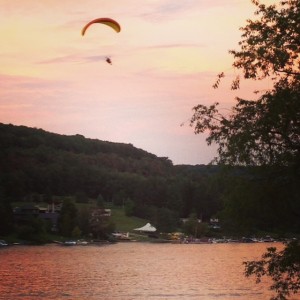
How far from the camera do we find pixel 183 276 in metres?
60.6

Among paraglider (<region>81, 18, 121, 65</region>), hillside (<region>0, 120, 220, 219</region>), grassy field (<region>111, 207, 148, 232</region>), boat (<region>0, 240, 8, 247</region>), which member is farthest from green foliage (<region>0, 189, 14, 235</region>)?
paraglider (<region>81, 18, 121, 65</region>)

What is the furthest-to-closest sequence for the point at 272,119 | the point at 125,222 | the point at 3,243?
1. the point at 125,222
2. the point at 3,243
3. the point at 272,119

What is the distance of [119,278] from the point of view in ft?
187

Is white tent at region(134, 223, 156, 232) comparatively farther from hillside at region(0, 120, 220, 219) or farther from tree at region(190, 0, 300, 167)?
tree at region(190, 0, 300, 167)

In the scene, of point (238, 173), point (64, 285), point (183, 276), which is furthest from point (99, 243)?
point (238, 173)

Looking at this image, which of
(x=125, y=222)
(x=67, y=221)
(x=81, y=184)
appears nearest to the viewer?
(x=67, y=221)

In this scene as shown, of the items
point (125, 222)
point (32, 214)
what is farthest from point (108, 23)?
point (125, 222)

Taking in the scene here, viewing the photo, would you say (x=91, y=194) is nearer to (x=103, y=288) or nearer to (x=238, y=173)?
(x=103, y=288)

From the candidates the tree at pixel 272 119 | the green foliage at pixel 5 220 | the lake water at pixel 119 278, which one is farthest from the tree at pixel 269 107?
the green foliage at pixel 5 220

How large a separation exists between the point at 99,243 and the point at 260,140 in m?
106

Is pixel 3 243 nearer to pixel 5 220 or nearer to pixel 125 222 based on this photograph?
pixel 5 220

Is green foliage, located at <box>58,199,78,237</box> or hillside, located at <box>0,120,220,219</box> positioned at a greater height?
hillside, located at <box>0,120,220,219</box>

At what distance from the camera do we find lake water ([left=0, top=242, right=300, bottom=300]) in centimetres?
4491

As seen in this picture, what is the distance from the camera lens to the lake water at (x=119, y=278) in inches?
1768
